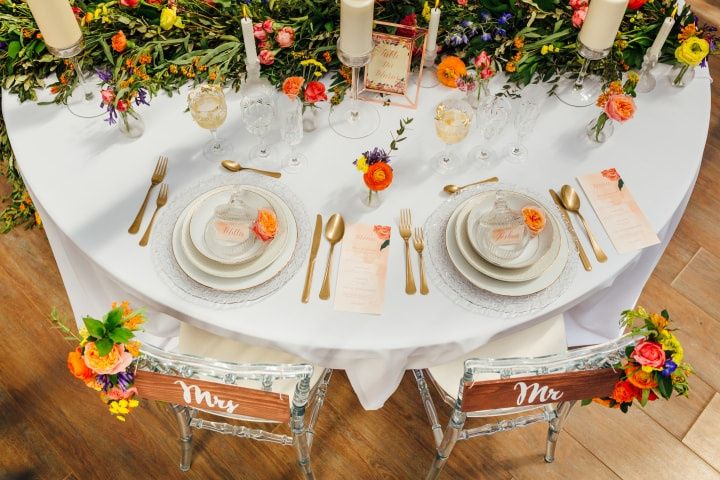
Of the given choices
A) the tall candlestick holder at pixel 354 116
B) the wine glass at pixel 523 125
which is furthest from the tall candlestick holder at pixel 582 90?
the tall candlestick holder at pixel 354 116

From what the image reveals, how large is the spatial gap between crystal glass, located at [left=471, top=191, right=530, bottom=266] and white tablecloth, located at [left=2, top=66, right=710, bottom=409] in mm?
149

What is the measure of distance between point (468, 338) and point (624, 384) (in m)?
0.33

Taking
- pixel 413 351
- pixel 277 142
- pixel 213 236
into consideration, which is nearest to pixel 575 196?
pixel 413 351

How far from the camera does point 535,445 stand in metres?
2.08

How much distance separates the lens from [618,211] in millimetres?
1520

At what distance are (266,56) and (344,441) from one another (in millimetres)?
1303

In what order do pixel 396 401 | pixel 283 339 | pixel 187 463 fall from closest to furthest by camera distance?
pixel 283 339
pixel 187 463
pixel 396 401

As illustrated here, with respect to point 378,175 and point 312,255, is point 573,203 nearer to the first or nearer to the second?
point 378,175

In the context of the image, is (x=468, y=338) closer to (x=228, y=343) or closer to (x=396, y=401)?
(x=228, y=343)

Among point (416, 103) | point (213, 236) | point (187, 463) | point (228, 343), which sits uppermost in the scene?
point (416, 103)

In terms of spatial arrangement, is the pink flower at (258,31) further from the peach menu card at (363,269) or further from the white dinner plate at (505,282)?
the white dinner plate at (505,282)

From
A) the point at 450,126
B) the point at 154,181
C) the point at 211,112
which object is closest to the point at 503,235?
the point at 450,126

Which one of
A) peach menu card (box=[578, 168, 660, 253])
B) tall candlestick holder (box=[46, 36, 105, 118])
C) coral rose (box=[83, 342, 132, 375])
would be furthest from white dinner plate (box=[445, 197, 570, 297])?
tall candlestick holder (box=[46, 36, 105, 118])

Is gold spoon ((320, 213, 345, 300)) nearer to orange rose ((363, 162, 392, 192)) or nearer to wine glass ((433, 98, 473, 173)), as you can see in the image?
orange rose ((363, 162, 392, 192))
